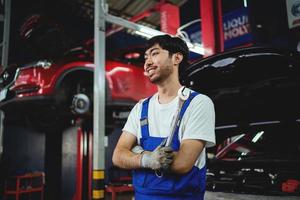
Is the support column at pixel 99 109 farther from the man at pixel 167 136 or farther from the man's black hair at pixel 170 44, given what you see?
the man's black hair at pixel 170 44

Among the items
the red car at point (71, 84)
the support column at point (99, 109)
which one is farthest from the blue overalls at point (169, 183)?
the red car at point (71, 84)

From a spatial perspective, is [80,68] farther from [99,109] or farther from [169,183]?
[169,183]

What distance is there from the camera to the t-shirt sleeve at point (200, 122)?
1.26m

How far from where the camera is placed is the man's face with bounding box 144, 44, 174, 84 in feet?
4.86

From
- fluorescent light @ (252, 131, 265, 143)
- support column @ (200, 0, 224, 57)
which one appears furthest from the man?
support column @ (200, 0, 224, 57)

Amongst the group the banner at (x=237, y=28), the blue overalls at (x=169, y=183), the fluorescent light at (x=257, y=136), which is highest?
the banner at (x=237, y=28)

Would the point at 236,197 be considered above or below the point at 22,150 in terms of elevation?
below

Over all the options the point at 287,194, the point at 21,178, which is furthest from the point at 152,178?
the point at 21,178

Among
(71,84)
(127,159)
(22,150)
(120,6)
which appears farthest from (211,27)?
(120,6)

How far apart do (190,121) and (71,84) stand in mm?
3675

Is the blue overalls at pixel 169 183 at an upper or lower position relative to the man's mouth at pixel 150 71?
lower

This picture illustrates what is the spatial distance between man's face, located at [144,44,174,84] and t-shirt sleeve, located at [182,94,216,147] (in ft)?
0.81

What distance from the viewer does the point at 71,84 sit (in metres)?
4.64

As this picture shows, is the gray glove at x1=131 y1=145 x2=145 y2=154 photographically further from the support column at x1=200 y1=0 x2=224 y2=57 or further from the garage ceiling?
the garage ceiling
